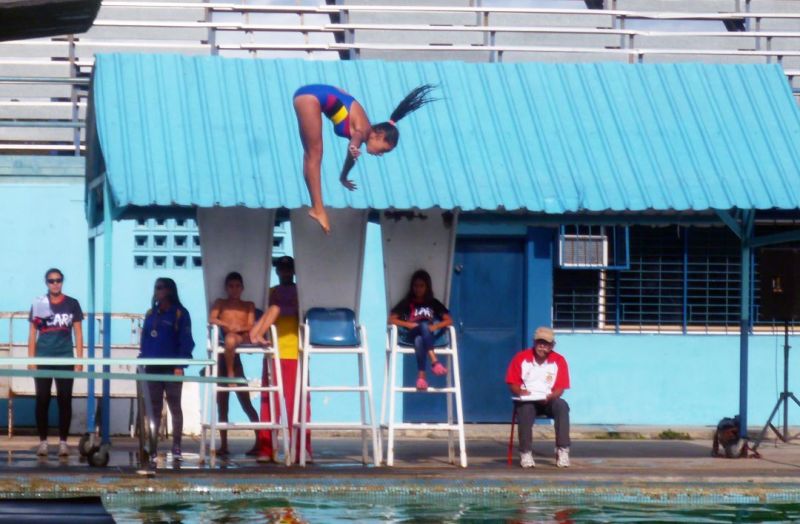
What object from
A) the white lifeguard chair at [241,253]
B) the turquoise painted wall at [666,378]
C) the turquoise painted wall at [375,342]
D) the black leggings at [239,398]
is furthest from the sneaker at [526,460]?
the turquoise painted wall at [666,378]

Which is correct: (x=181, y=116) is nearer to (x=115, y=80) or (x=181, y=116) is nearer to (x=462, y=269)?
(x=115, y=80)

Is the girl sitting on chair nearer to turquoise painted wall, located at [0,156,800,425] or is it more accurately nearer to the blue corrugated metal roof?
the blue corrugated metal roof

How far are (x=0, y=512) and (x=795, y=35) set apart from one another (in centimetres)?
1496

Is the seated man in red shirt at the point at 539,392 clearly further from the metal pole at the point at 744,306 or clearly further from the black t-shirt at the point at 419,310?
the metal pole at the point at 744,306

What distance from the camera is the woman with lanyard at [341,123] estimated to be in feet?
40.6

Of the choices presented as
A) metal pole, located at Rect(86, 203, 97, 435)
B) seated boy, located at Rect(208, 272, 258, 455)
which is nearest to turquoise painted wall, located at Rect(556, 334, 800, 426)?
seated boy, located at Rect(208, 272, 258, 455)

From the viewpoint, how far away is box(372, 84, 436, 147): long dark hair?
12.6m

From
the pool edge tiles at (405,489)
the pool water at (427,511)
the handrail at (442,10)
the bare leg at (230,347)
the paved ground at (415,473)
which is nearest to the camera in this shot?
the pool water at (427,511)

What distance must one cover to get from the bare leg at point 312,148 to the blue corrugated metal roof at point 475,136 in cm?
7

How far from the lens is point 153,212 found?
1343 cm

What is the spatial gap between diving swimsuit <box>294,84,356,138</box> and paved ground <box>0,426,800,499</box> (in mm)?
2971

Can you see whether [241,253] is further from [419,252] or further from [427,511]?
[427,511]

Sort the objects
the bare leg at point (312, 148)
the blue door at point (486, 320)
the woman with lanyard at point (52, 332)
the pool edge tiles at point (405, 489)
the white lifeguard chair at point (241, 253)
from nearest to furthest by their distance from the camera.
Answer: the pool edge tiles at point (405, 489) < the bare leg at point (312, 148) < the white lifeguard chair at point (241, 253) < the woman with lanyard at point (52, 332) < the blue door at point (486, 320)

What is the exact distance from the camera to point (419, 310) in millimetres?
12664
